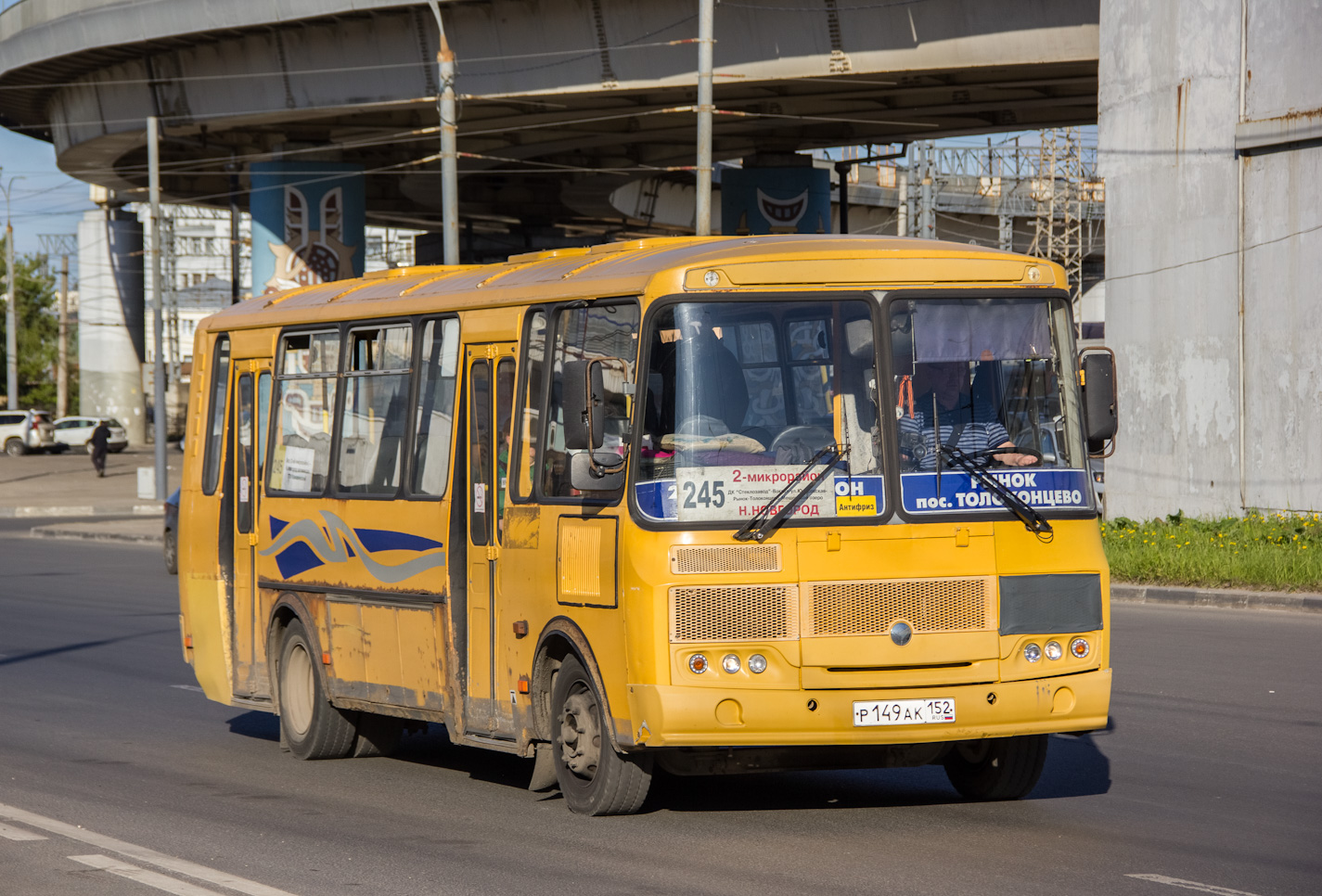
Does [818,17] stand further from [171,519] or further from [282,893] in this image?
[282,893]

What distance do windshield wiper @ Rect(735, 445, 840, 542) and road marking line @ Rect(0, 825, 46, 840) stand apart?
3.29 m

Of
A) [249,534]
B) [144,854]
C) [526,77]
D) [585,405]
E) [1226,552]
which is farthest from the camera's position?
[526,77]

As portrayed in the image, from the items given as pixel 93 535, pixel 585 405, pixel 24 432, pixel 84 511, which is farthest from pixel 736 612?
pixel 24 432

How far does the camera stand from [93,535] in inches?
1375

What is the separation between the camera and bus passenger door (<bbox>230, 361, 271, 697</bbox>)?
1135cm

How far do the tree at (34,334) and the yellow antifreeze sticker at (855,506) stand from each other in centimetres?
9444

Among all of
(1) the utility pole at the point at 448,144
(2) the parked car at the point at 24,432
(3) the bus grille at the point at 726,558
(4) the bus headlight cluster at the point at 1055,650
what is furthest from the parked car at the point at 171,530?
(2) the parked car at the point at 24,432

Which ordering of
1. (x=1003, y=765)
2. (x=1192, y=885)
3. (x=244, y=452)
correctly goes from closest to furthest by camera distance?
1. (x=1192, y=885)
2. (x=1003, y=765)
3. (x=244, y=452)

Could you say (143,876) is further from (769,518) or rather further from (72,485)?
(72,485)

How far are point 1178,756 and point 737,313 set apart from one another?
3776mm

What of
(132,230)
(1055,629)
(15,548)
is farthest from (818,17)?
(132,230)

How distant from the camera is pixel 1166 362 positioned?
76.5 ft

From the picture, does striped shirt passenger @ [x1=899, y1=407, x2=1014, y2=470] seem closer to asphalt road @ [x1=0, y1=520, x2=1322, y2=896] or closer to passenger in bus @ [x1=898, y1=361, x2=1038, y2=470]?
passenger in bus @ [x1=898, y1=361, x2=1038, y2=470]

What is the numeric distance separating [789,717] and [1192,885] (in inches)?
68.4
